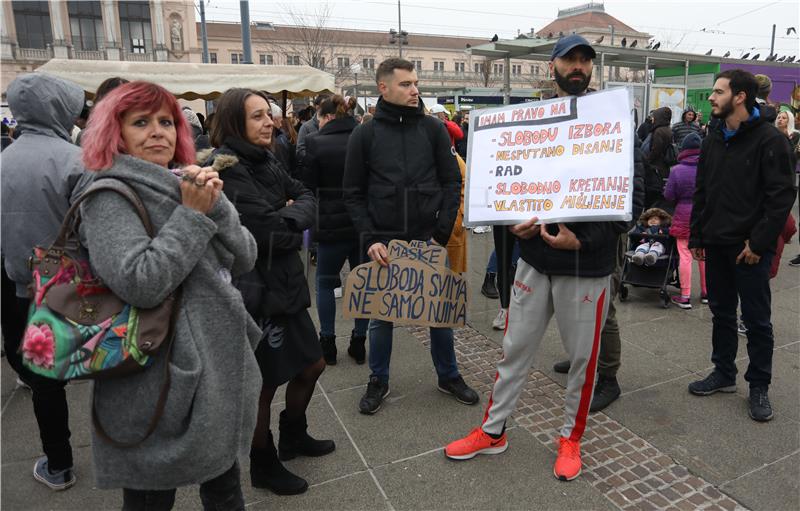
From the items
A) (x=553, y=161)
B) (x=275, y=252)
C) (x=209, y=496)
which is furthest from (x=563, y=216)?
(x=209, y=496)

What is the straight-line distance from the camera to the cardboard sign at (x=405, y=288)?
347cm

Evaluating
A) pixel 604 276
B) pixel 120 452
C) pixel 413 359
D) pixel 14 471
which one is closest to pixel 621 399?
pixel 604 276

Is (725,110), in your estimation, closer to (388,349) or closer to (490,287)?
(388,349)

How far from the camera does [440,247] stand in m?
3.51

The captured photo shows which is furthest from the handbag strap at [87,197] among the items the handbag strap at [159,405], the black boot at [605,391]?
the black boot at [605,391]

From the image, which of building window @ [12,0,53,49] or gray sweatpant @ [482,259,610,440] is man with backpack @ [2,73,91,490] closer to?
gray sweatpant @ [482,259,610,440]

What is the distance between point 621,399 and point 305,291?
229cm

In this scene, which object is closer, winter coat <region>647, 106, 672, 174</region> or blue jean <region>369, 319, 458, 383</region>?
blue jean <region>369, 319, 458, 383</region>

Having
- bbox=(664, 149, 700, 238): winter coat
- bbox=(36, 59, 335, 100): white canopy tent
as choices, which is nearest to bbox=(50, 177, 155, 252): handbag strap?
bbox=(664, 149, 700, 238): winter coat

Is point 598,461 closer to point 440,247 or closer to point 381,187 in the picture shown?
point 440,247

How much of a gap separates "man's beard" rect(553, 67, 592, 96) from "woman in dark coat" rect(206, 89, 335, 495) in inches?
55.7

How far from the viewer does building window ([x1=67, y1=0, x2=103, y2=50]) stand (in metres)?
48.2

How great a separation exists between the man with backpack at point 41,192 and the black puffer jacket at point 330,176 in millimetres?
1713

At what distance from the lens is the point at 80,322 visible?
5.07ft
